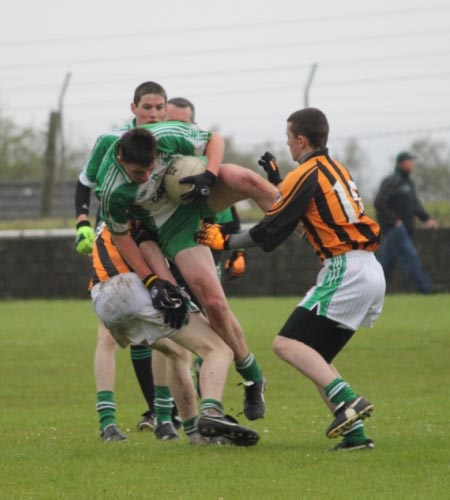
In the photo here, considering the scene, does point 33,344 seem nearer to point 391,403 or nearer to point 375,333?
point 375,333

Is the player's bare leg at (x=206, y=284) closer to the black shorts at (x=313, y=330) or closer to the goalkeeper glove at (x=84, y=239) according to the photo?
the black shorts at (x=313, y=330)

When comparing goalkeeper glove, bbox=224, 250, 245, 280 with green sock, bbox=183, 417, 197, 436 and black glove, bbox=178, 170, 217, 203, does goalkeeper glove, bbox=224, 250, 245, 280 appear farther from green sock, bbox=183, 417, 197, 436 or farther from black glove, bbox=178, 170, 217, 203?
black glove, bbox=178, 170, 217, 203

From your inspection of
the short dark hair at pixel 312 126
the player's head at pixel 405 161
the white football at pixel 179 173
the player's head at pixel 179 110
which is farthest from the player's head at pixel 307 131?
the player's head at pixel 405 161

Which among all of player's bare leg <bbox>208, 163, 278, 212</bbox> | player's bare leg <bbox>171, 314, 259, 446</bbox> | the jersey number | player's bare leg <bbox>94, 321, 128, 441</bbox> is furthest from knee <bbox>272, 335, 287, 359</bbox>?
player's bare leg <bbox>94, 321, 128, 441</bbox>

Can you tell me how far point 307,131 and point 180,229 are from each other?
0.94m

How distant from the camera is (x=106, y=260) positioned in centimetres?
824

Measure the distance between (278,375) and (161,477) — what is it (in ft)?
18.8

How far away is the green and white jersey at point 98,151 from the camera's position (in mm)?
8797

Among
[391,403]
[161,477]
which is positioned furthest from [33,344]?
[161,477]

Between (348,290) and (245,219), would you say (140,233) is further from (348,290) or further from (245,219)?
(245,219)

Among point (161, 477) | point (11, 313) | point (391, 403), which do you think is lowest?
point (11, 313)

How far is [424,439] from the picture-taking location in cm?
774

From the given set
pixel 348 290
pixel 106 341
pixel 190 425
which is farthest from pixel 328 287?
pixel 106 341

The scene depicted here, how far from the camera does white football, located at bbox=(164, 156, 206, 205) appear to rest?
765 cm
